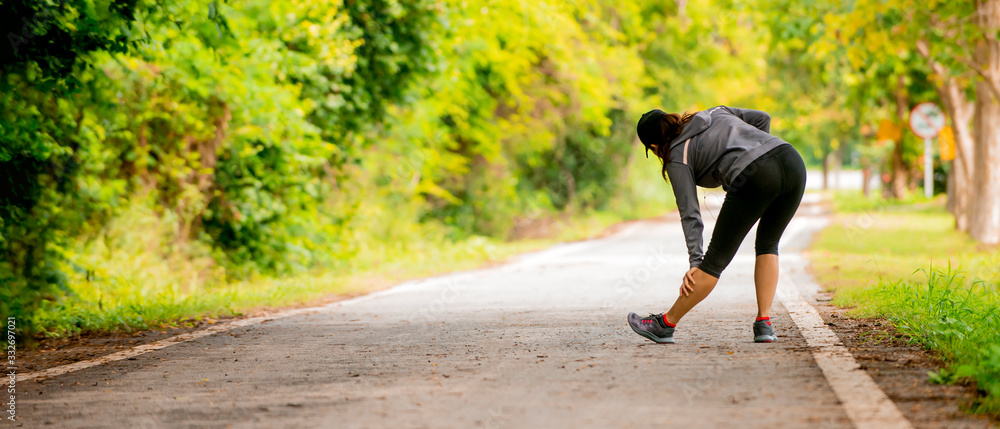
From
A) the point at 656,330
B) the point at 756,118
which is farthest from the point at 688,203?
the point at 656,330

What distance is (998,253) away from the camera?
1418cm

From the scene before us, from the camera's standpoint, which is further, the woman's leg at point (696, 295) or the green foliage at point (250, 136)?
the green foliage at point (250, 136)

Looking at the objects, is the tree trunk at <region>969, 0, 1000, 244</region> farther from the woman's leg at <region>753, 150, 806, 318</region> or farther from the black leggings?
the black leggings

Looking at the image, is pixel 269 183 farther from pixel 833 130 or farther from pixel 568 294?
pixel 833 130

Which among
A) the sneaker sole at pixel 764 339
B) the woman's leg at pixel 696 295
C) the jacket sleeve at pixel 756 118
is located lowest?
the sneaker sole at pixel 764 339

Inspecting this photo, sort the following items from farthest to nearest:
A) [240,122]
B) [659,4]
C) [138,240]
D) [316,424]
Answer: [659,4]
[240,122]
[138,240]
[316,424]

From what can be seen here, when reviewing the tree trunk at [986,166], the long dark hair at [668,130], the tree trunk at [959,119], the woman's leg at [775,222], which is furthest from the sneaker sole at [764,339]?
the tree trunk at [959,119]

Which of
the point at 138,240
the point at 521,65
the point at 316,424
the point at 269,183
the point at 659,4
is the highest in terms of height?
the point at 659,4

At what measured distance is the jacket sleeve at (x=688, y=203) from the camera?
18.7 ft

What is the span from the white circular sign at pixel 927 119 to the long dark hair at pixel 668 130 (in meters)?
18.1

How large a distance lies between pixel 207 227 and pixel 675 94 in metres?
21.9

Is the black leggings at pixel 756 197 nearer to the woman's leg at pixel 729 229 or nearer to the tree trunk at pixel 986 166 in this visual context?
the woman's leg at pixel 729 229

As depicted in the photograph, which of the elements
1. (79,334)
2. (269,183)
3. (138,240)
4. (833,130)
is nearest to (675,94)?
(833,130)

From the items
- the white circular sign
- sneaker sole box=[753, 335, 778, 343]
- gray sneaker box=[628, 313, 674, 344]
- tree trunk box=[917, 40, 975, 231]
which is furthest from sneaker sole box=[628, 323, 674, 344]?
the white circular sign
